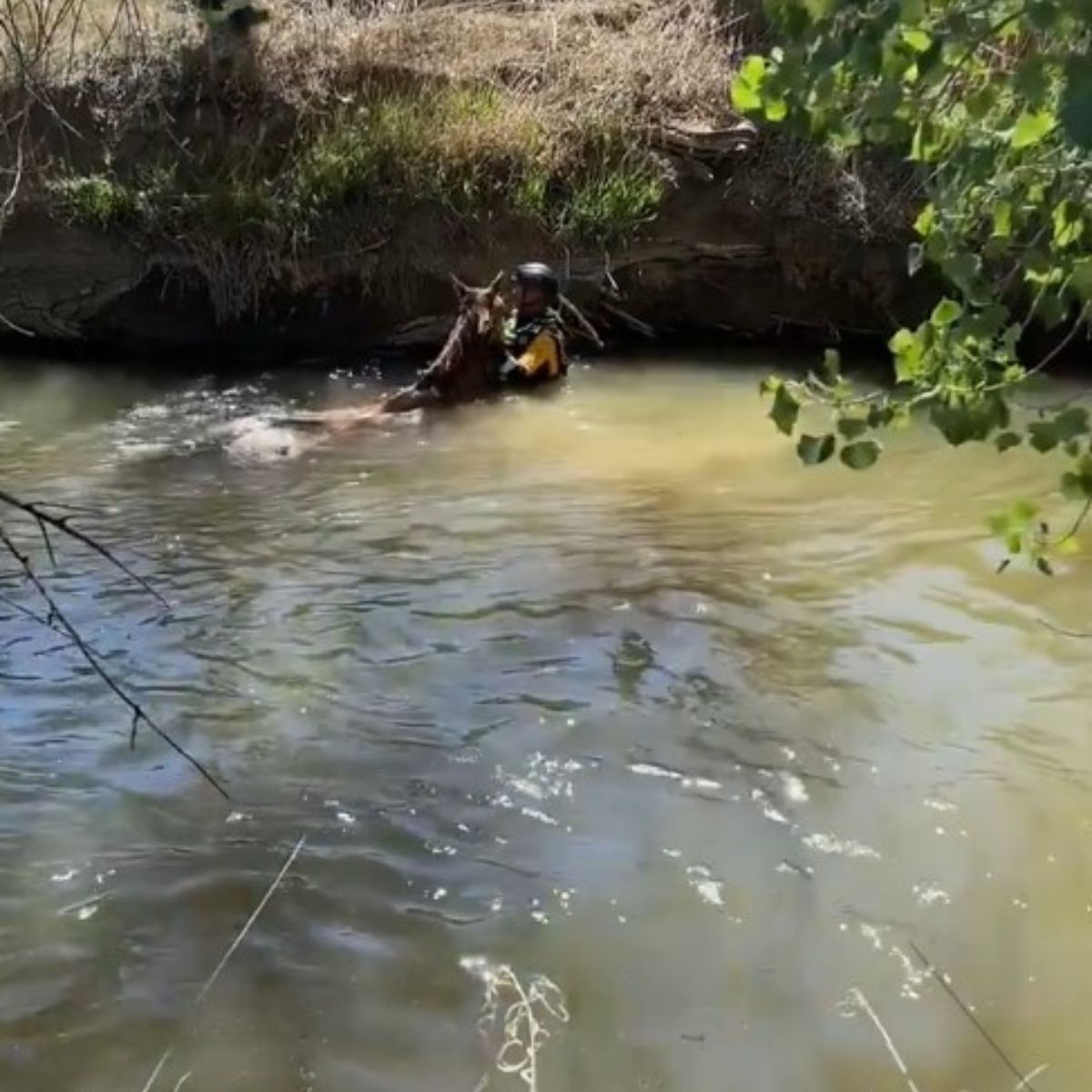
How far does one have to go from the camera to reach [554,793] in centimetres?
424

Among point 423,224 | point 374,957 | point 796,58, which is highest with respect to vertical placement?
point 796,58

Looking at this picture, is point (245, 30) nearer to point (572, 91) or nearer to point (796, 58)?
point (572, 91)

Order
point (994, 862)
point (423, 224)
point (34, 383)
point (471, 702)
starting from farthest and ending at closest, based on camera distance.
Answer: point (423, 224)
point (34, 383)
point (471, 702)
point (994, 862)

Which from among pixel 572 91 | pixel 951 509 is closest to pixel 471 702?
pixel 951 509

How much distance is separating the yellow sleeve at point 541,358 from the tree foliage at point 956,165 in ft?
20.0

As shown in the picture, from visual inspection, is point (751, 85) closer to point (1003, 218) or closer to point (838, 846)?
point (1003, 218)

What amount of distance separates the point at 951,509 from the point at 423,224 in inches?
193

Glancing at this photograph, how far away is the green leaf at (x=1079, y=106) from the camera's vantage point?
4.50ft

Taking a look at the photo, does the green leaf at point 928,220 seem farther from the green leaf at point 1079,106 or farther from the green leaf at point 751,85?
the green leaf at point 1079,106

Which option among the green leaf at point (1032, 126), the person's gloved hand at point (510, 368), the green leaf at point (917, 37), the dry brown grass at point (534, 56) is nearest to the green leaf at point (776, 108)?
the green leaf at point (917, 37)

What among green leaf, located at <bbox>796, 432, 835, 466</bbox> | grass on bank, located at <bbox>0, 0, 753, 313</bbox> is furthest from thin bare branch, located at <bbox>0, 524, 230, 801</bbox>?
grass on bank, located at <bbox>0, 0, 753, 313</bbox>

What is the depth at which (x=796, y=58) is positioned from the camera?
2082 mm

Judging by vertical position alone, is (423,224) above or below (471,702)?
above

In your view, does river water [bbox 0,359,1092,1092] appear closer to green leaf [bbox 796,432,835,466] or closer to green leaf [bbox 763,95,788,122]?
green leaf [bbox 796,432,835,466]
